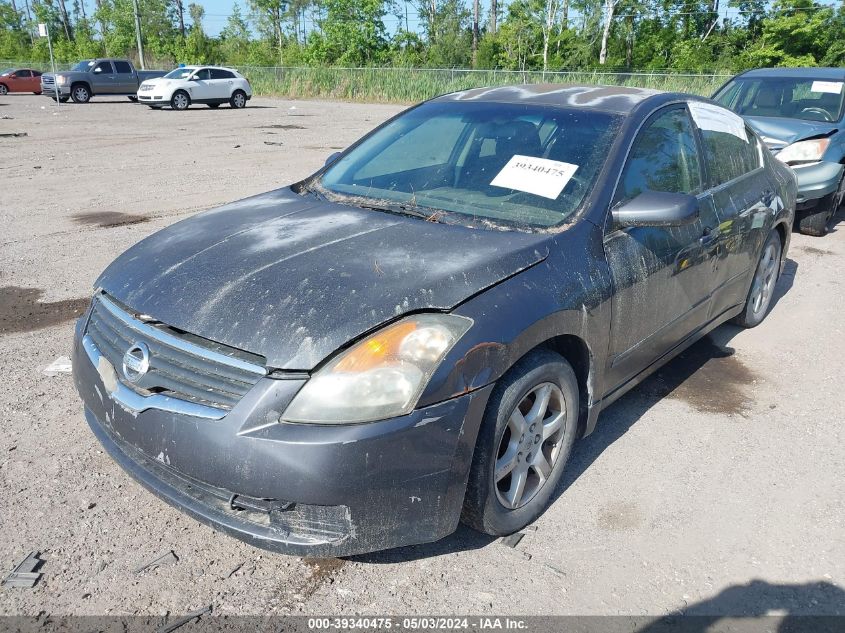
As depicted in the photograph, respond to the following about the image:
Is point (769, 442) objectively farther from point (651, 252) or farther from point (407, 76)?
point (407, 76)

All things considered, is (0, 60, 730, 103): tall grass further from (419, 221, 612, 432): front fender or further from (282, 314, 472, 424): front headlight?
(282, 314, 472, 424): front headlight

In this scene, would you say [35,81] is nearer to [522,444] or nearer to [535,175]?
[535,175]

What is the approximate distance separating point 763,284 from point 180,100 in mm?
26540

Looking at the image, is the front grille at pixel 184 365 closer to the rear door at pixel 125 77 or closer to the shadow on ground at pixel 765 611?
the shadow on ground at pixel 765 611

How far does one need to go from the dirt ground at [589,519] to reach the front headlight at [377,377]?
2.39 feet

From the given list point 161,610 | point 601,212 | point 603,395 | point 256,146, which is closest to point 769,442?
point 603,395

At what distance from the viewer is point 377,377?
87.8 inches

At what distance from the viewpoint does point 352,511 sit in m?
2.23

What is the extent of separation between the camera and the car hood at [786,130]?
301 inches

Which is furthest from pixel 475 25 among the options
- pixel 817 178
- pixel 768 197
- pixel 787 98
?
pixel 768 197

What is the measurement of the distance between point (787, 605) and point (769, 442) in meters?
1.28

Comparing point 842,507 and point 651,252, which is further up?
point 651,252

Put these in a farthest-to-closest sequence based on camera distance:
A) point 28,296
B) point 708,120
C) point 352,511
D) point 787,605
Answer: point 28,296, point 708,120, point 787,605, point 352,511

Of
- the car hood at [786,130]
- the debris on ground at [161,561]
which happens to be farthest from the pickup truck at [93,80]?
the debris on ground at [161,561]
